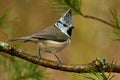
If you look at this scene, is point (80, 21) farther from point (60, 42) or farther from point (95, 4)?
point (60, 42)

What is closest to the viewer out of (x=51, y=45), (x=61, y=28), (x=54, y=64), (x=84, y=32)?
(x=54, y=64)

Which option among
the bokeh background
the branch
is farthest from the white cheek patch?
the bokeh background

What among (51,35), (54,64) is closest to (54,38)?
(51,35)

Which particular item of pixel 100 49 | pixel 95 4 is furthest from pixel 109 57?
pixel 95 4

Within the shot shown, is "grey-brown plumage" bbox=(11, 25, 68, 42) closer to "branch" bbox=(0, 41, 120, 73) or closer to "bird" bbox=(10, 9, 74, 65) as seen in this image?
"bird" bbox=(10, 9, 74, 65)

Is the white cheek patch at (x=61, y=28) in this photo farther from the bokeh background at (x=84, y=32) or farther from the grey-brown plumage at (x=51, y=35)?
the bokeh background at (x=84, y=32)

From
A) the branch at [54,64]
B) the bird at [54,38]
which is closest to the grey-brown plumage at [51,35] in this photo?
the bird at [54,38]

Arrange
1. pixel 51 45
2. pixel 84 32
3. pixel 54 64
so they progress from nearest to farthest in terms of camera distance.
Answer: pixel 54 64, pixel 51 45, pixel 84 32

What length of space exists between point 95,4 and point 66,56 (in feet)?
1.56

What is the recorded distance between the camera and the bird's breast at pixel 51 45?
1712mm

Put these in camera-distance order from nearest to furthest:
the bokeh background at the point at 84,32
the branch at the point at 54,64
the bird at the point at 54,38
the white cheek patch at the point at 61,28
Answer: the branch at the point at 54,64
the bird at the point at 54,38
the white cheek patch at the point at 61,28
the bokeh background at the point at 84,32

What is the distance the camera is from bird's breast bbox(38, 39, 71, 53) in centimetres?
171

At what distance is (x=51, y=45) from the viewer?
1741 mm

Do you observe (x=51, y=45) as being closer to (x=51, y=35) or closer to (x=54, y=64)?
(x=51, y=35)
